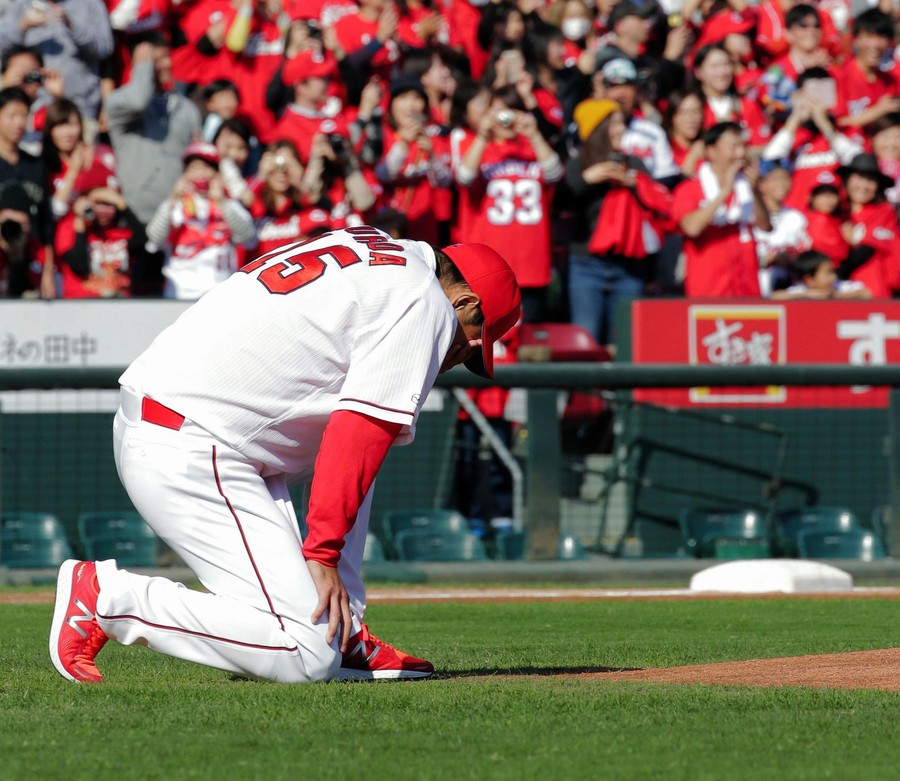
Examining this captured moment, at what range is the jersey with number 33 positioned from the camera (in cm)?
1126

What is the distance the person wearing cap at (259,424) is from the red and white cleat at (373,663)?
186 millimetres

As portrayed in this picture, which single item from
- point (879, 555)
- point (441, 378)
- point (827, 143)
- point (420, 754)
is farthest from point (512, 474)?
point (420, 754)

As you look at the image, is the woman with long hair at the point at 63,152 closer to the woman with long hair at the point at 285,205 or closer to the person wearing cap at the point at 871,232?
the woman with long hair at the point at 285,205

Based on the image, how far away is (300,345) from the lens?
4.20 m

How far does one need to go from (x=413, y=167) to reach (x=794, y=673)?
23.7ft

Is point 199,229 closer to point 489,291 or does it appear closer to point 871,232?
point 871,232

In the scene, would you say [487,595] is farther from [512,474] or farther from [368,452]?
[368,452]

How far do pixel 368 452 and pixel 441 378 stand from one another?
5382 millimetres

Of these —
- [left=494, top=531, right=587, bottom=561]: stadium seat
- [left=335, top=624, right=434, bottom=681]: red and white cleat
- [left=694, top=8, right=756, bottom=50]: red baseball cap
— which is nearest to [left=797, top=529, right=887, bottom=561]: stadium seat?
[left=494, top=531, right=587, bottom=561]: stadium seat

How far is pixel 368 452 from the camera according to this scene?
4000 millimetres

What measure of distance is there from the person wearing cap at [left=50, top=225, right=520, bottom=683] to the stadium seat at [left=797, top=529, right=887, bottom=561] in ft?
19.7

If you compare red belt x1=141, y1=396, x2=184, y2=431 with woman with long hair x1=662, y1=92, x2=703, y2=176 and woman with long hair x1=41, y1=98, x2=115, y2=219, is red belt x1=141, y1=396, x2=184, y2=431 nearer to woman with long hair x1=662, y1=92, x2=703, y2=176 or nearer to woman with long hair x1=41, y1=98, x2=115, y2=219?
woman with long hair x1=41, y1=98, x2=115, y2=219

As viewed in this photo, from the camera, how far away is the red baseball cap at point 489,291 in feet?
14.4

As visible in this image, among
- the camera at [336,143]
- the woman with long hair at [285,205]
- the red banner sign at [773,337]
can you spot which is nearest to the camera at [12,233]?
the woman with long hair at [285,205]
